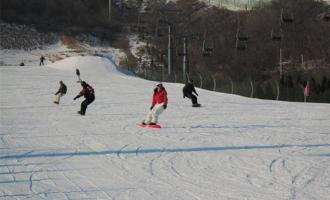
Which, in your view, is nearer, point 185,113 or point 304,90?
point 185,113

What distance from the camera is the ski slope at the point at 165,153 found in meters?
9.37

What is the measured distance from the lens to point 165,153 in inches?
521

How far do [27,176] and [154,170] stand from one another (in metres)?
2.37

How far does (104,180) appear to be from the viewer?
10086mm

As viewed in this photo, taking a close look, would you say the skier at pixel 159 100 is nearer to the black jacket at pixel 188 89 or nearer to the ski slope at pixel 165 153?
the ski slope at pixel 165 153

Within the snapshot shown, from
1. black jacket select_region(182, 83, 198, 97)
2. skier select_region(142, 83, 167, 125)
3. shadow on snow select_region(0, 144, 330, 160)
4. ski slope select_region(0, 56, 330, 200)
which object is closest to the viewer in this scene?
ski slope select_region(0, 56, 330, 200)

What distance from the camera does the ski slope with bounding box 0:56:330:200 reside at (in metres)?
9.37

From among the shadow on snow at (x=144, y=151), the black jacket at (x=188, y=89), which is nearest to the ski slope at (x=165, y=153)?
the shadow on snow at (x=144, y=151)

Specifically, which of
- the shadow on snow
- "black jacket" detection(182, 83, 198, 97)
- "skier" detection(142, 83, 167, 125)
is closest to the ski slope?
the shadow on snow

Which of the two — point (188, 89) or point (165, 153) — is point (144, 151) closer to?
point (165, 153)

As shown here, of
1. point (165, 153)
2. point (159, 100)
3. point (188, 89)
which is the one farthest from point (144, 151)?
Answer: point (188, 89)

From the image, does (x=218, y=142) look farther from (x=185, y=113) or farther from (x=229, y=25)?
(x=229, y=25)

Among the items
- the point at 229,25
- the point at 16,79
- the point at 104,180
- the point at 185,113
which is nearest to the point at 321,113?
the point at 185,113

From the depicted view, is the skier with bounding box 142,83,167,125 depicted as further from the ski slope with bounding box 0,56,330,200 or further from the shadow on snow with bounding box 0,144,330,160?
the shadow on snow with bounding box 0,144,330,160
